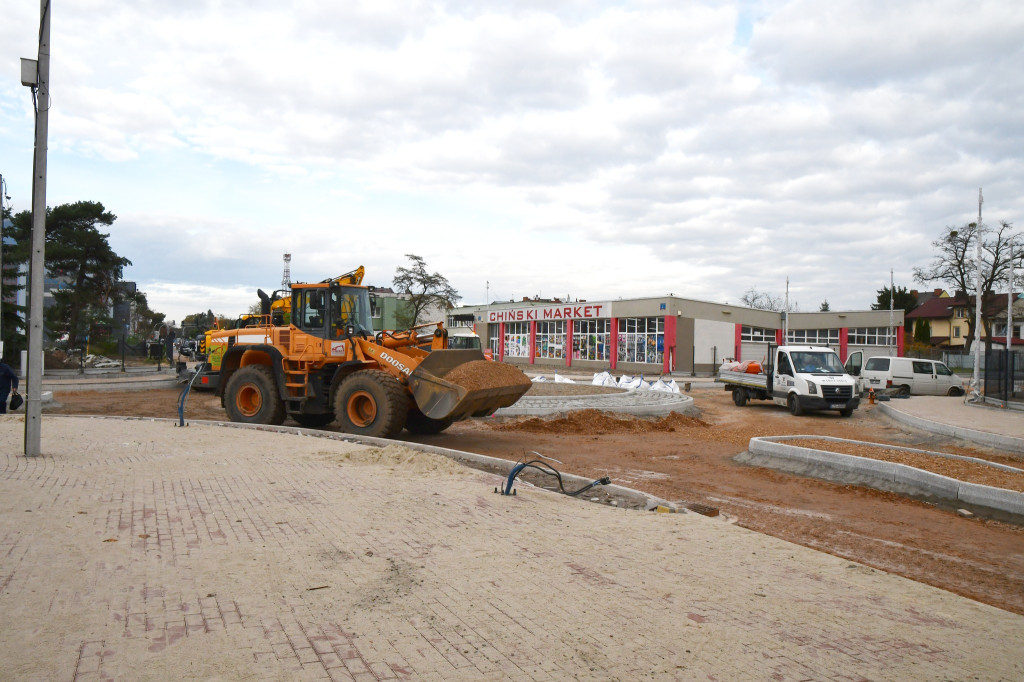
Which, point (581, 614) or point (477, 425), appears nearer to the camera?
point (581, 614)

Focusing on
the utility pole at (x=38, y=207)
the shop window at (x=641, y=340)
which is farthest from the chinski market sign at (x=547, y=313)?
the utility pole at (x=38, y=207)

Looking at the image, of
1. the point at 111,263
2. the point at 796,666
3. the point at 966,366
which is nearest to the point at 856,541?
the point at 796,666

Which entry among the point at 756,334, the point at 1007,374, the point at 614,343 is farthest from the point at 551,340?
the point at 1007,374

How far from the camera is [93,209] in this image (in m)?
40.2

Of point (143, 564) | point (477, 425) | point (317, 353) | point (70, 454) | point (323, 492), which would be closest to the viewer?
point (143, 564)

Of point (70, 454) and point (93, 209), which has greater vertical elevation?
point (93, 209)

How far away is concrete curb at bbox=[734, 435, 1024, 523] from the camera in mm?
8586

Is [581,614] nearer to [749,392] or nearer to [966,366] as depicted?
[749,392]

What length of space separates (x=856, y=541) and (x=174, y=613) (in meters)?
6.08

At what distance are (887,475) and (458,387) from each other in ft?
21.4

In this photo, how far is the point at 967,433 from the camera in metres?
14.8

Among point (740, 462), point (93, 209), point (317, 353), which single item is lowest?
point (740, 462)

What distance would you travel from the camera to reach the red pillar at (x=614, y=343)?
162 ft

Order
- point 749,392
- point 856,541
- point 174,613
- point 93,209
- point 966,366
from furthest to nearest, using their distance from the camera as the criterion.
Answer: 1. point 966,366
2. point 93,209
3. point 749,392
4. point 856,541
5. point 174,613
